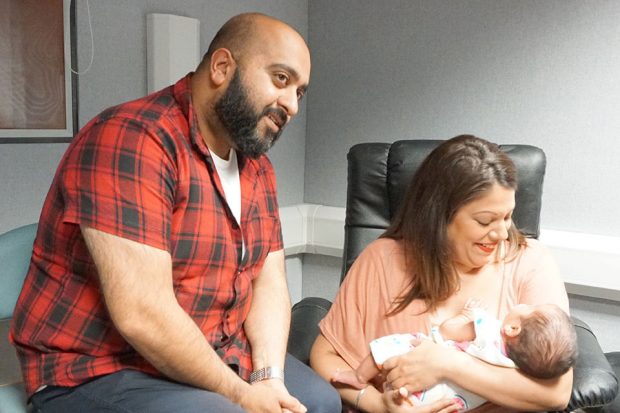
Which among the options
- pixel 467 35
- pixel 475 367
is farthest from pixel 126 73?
pixel 475 367

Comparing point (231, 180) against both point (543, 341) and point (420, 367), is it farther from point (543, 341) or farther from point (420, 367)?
point (543, 341)

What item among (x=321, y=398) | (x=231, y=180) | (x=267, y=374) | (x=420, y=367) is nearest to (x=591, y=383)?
(x=420, y=367)

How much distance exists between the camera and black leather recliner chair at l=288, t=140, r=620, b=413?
1.92m

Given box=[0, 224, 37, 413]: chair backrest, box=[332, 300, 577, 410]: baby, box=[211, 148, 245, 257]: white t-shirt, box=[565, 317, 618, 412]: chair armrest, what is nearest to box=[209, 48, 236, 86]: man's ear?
box=[211, 148, 245, 257]: white t-shirt

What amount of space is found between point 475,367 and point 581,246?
1043 mm

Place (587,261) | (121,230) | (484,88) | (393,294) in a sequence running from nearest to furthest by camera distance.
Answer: (121,230)
(393,294)
(587,261)
(484,88)

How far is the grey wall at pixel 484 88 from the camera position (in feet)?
7.75

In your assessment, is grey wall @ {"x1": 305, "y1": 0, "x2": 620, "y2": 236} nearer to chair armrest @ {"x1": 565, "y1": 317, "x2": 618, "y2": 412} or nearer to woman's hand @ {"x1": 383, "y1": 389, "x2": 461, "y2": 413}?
chair armrest @ {"x1": 565, "y1": 317, "x2": 618, "y2": 412}

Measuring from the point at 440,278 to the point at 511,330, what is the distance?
240 mm

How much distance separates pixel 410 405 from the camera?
5.07ft

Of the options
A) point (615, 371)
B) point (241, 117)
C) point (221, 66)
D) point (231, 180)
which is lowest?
point (615, 371)

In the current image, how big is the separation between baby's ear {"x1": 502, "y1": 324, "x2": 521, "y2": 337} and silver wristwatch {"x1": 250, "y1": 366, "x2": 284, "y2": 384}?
1.75ft

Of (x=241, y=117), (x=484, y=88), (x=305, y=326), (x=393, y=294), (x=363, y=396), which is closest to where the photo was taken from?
(x=241, y=117)

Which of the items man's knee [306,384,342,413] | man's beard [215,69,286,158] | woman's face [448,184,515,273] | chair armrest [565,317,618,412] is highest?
man's beard [215,69,286,158]
